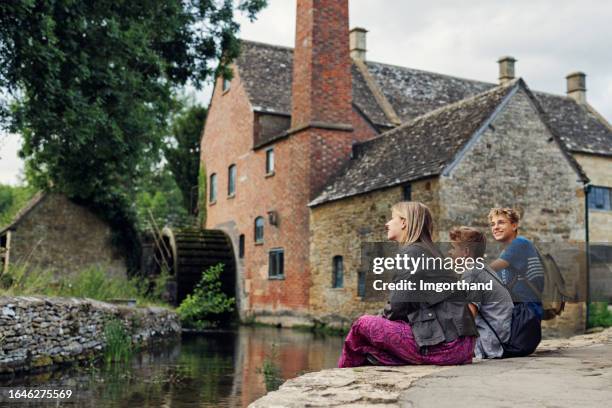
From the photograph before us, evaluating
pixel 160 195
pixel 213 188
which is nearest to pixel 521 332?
pixel 213 188

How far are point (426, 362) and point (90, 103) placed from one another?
32.0 ft

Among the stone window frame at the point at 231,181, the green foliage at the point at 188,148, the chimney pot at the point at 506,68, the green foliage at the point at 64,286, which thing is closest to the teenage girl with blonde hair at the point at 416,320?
the green foliage at the point at 64,286

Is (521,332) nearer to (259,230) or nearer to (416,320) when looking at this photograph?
(416,320)

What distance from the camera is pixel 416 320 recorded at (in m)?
4.94

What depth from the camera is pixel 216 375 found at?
9695mm

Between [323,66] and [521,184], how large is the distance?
24.2 feet

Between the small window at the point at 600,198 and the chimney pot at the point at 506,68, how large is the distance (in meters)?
8.49

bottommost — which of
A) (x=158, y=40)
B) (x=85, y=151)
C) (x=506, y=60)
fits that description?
(x=85, y=151)

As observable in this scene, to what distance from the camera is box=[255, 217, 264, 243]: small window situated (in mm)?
24180

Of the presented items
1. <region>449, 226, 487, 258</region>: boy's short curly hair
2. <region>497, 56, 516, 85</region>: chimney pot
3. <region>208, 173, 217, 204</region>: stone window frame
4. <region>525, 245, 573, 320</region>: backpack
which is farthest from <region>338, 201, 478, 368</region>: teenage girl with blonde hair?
<region>497, 56, 516, 85</region>: chimney pot

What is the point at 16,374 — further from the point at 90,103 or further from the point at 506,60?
the point at 506,60

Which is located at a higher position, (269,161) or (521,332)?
(269,161)

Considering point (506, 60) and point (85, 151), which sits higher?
point (506, 60)

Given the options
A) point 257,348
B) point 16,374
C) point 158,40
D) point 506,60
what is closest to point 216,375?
point 16,374
